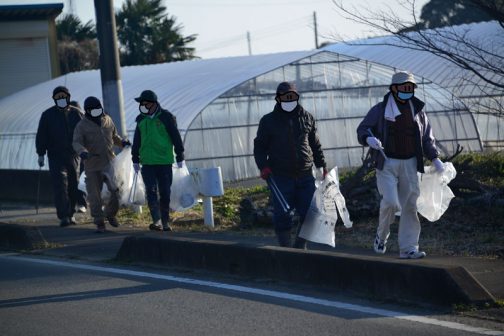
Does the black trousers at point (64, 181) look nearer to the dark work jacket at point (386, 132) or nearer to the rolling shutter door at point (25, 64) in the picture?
the dark work jacket at point (386, 132)

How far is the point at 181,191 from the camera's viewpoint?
13.4 meters

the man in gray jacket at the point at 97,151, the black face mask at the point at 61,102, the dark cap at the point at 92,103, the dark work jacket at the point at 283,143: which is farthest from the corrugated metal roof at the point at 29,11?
the dark work jacket at the point at 283,143

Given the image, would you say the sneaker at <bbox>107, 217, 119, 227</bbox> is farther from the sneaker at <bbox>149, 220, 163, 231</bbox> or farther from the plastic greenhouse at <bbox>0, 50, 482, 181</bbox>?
the plastic greenhouse at <bbox>0, 50, 482, 181</bbox>

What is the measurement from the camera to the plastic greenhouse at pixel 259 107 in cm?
2375

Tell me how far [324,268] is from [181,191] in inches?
216

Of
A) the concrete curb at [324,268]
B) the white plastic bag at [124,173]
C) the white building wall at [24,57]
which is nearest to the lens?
the concrete curb at [324,268]

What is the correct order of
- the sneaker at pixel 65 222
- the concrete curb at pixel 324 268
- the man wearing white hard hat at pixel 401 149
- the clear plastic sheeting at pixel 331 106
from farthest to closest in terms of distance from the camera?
the clear plastic sheeting at pixel 331 106 → the sneaker at pixel 65 222 → the man wearing white hard hat at pixel 401 149 → the concrete curb at pixel 324 268

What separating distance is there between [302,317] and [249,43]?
8463 centimetres

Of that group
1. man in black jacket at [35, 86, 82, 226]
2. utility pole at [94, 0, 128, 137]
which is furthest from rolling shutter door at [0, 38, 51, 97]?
man in black jacket at [35, 86, 82, 226]

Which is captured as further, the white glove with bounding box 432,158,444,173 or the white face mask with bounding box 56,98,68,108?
the white face mask with bounding box 56,98,68,108

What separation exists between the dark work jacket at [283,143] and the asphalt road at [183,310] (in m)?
1.25

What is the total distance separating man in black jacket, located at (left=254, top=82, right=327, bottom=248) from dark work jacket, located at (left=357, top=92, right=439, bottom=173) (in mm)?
667

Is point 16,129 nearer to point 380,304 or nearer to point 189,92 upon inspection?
point 189,92

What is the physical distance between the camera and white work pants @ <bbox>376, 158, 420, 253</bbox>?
895 cm
